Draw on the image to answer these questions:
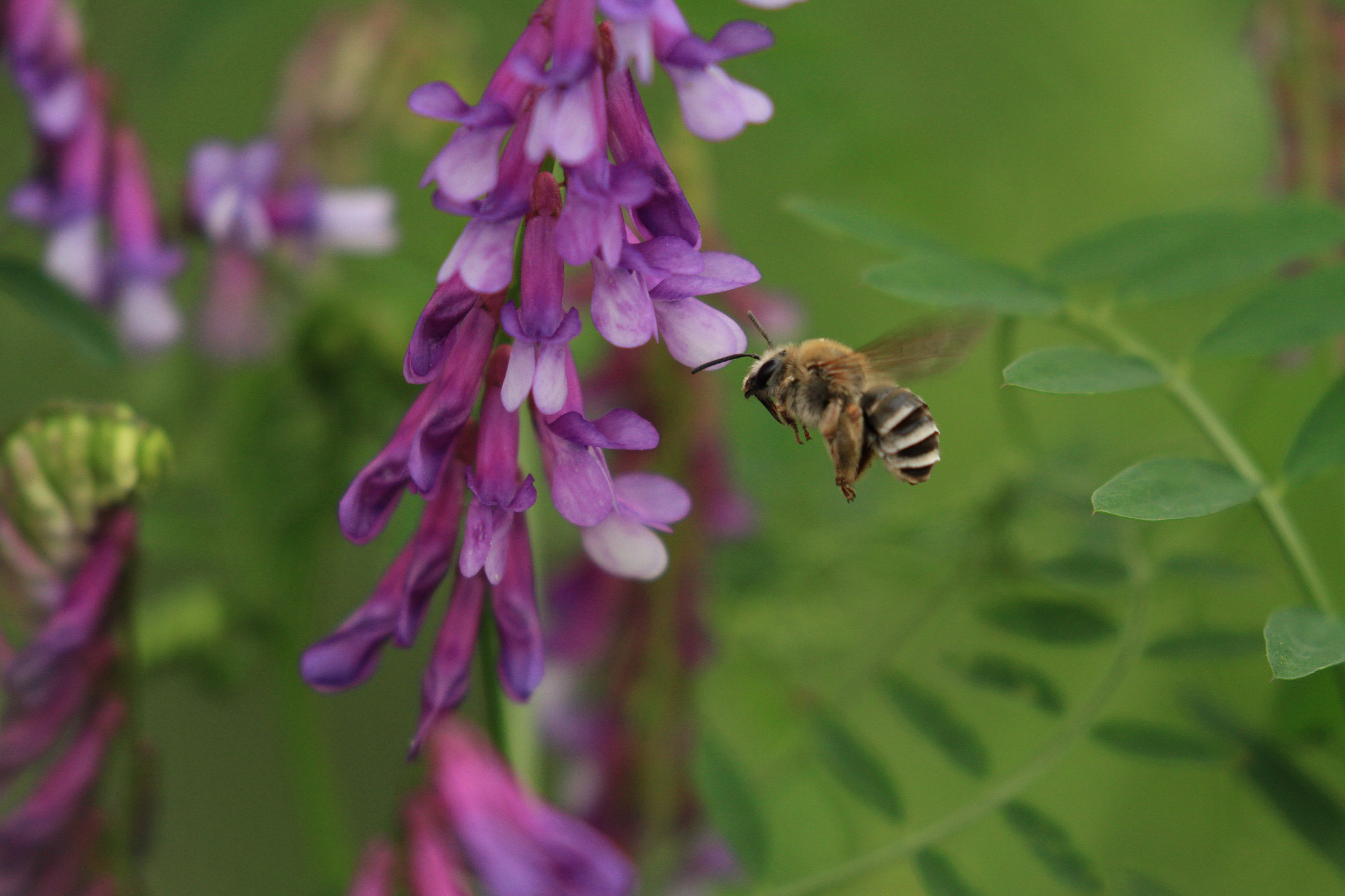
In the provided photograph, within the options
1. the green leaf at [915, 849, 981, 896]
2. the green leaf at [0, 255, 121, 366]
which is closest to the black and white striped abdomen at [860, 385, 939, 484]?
the green leaf at [915, 849, 981, 896]

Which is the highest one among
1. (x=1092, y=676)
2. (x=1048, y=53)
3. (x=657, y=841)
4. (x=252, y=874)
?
(x=1048, y=53)

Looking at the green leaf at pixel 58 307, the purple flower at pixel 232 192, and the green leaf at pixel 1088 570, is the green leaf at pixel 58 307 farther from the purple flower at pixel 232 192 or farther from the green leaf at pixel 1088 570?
the green leaf at pixel 1088 570

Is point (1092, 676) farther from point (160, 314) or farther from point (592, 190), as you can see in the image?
point (160, 314)

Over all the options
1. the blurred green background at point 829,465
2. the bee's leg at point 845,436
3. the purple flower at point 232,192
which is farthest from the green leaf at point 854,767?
the purple flower at point 232,192

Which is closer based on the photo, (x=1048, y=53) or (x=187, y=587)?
(x=187, y=587)

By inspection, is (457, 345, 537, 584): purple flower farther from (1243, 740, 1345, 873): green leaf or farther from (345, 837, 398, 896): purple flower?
(1243, 740, 1345, 873): green leaf

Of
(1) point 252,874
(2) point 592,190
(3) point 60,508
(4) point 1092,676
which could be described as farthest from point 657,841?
Answer: (1) point 252,874
